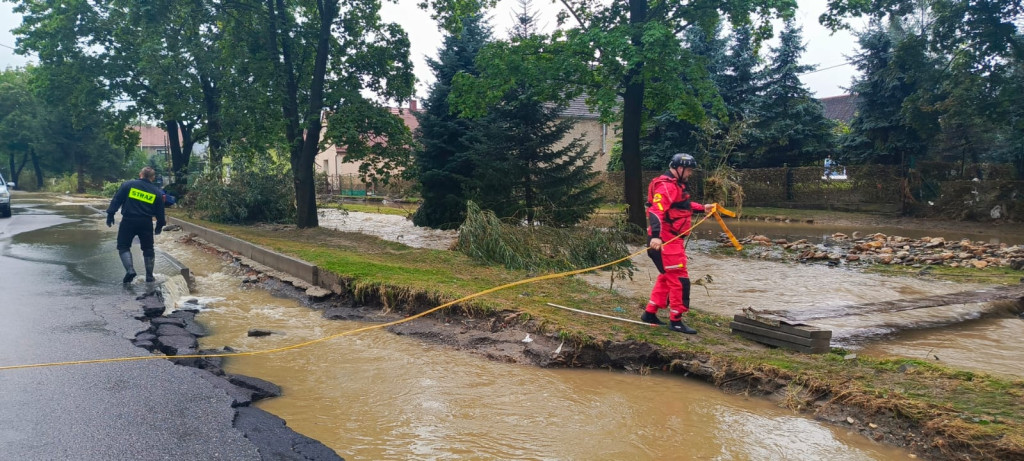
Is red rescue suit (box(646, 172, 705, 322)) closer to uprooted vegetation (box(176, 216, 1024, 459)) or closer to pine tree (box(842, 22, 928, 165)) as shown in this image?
uprooted vegetation (box(176, 216, 1024, 459))

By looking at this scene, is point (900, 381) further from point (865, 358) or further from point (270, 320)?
point (270, 320)

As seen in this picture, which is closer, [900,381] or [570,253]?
[900,381]

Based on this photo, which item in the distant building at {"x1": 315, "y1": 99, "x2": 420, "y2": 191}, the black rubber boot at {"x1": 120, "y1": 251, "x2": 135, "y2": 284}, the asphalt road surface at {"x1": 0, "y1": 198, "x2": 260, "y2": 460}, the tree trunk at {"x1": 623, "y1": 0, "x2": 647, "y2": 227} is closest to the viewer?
the asphalt road surface at {"x1": 0, "y1": 198, "x2": 260, "y2": 460}

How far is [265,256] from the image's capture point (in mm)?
12266

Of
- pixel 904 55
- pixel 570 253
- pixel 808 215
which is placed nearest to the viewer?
pixel 570 253

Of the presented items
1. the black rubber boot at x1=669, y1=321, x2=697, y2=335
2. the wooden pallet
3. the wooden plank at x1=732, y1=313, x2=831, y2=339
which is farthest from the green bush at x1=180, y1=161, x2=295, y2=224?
the wooden plank at x1=732, y1=313, x2=831, y2=339

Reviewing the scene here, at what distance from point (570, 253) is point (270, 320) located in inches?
205

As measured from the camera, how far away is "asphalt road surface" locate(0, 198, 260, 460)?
393cm

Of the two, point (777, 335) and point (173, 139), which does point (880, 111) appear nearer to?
point (777, 335)

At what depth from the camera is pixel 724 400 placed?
17.5 ft

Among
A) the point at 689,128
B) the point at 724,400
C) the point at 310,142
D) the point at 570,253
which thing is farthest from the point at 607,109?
the point at 689,128

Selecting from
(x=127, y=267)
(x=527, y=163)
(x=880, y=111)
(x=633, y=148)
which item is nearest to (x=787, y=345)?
(x=127, y=267)

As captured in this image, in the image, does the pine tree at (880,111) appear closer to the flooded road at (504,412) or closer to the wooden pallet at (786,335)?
the wooden pallet at (786,335)

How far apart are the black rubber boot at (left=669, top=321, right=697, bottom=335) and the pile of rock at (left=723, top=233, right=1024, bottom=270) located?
8793 millimetres
